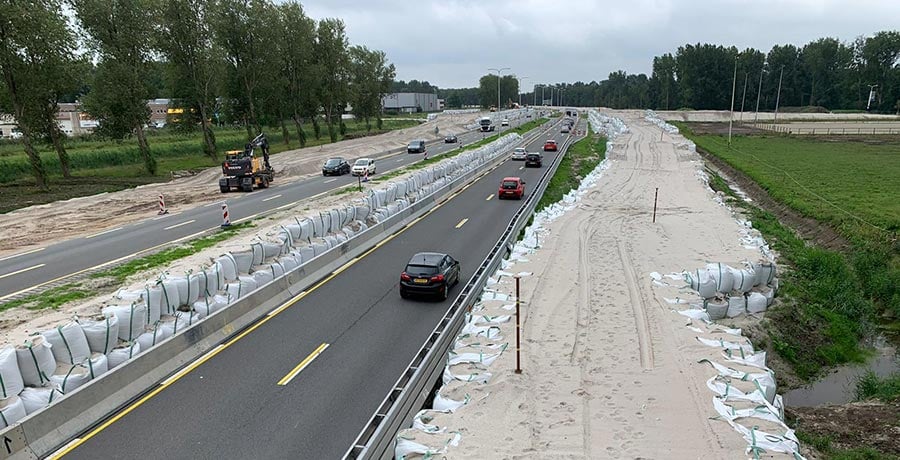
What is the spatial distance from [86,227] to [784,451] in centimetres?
3084

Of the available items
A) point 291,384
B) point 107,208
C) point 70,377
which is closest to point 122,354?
point 70,377

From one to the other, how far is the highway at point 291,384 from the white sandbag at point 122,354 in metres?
0.92

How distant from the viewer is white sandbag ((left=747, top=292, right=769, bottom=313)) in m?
17.8

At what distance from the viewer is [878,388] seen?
14.0 m

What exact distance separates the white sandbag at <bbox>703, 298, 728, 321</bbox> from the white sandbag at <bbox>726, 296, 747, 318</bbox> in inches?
8.7

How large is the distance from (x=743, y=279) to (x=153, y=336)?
55.2 ft

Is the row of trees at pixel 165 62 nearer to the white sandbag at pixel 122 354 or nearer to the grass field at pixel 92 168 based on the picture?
the grass field at pixel 92 168

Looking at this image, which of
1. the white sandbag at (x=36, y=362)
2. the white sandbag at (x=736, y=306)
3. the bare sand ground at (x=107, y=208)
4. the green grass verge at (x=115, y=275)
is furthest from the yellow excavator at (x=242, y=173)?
the white sandbag at (x=736, y=306)

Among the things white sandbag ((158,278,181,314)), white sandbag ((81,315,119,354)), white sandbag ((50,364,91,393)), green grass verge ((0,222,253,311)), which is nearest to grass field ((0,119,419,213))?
green grass verge ((0,222,253,311))

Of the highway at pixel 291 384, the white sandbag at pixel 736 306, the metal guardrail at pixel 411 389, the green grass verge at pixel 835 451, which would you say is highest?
the metal guardrail at pixel 411 389

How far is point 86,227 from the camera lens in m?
28.4

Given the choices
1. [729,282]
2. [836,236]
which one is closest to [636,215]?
[836,236]

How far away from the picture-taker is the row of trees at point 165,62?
38.0 m

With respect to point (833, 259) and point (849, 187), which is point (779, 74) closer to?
point (849, 187)
